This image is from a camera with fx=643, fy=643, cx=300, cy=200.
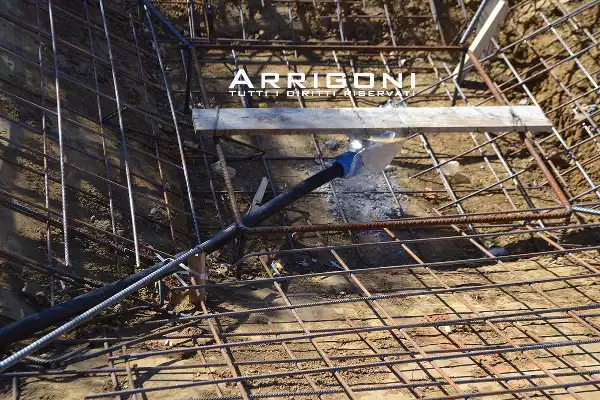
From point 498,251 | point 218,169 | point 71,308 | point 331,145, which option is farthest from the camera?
point 331,145

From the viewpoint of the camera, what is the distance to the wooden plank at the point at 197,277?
426cm

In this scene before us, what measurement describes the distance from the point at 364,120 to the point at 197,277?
2090 millimetres

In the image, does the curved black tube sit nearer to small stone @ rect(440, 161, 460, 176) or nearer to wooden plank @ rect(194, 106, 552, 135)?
wooden plank @ rect(194, 106, 552, 135)

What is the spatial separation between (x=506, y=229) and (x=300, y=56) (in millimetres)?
3643

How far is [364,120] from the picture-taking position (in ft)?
18.1

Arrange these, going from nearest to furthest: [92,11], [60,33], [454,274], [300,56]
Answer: [454,274] → [60,33] → [92,11] → [300,56]

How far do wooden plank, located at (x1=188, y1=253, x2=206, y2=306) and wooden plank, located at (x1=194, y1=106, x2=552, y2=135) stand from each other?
4.33 ft

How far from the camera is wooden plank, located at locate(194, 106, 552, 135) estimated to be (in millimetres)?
5293

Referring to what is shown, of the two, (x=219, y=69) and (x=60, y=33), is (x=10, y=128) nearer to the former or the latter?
(x=60, y=33)

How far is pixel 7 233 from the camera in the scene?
14.6 ft

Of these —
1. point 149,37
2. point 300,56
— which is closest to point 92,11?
point 149,37

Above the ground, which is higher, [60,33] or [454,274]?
[60,33]

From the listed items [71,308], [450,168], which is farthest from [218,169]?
[71,308]

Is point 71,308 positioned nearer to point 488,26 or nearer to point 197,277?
point 197,277
